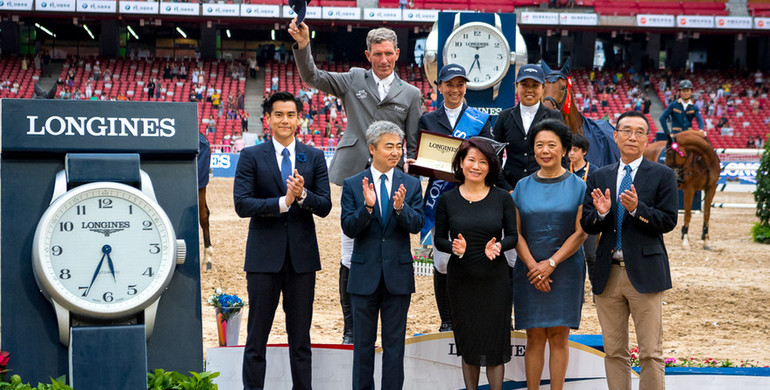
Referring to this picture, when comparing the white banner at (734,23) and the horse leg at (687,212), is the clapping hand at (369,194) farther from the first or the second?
the white banner at (734,23)

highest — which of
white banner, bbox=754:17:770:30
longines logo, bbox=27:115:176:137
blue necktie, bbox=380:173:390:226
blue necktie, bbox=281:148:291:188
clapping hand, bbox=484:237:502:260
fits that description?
white banner, bbox=754:17:770:30

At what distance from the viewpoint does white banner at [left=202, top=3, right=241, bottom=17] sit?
33.2m

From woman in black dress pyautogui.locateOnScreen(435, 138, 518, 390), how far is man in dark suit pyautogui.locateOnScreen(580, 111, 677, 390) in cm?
46

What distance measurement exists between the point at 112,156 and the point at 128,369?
83 centimetres

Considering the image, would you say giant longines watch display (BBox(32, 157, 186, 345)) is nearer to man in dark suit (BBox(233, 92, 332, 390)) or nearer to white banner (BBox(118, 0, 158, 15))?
man in dark suit (BBox(233, 92, 332, 390))

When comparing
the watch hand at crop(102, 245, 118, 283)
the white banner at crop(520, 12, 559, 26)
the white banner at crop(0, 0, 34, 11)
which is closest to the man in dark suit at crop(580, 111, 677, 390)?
the watch hand at crop(102, 245, 118, 283)

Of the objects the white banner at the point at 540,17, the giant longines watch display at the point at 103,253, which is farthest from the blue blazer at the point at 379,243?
the white banner at the point at 540,17

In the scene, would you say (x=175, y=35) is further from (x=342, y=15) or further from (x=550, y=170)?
(x=550, y=170)

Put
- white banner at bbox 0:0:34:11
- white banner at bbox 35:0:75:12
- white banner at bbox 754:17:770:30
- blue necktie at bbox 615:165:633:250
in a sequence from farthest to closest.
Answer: white banner at bbox 754:17:770:30
white banner at bbox 35:0:75:12
white banner at bbox 0:0:34:11
blue necktie at bbox 615:165:633:250

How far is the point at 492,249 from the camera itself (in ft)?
13.3

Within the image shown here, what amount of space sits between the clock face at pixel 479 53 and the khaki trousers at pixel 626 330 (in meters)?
2.36

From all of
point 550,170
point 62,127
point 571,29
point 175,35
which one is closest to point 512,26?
point 550,170

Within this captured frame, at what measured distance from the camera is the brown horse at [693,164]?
39.5 feet

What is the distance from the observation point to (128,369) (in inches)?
118
